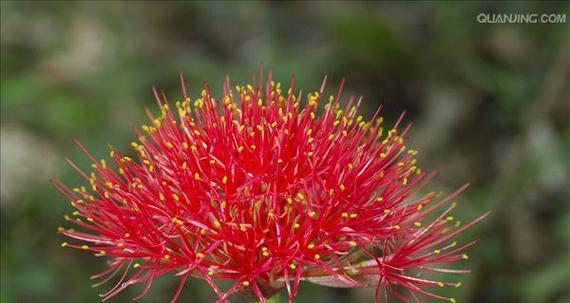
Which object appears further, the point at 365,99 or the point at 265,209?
the point at 365,99

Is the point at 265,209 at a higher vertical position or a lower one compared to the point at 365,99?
lower

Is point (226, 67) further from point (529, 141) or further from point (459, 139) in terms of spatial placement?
point (529, 141)

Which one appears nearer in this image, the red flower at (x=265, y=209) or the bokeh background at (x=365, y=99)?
the red flower at (x=265, y=209)

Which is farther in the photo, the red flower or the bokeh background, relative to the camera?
the bokeh background

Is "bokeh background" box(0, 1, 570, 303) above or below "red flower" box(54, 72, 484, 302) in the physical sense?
above

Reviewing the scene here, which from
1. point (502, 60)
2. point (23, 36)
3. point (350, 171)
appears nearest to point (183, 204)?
point (350, 171)
